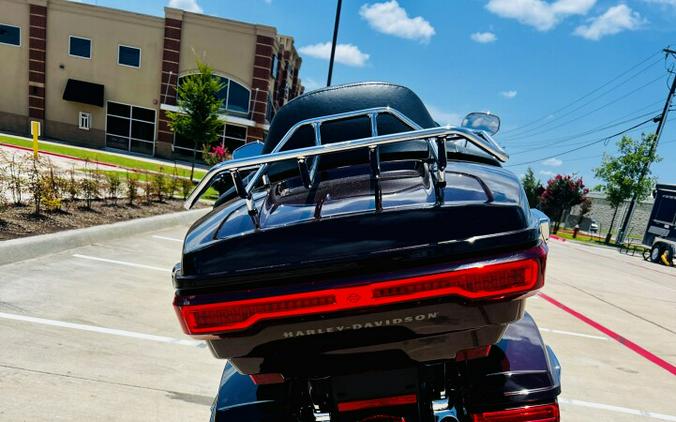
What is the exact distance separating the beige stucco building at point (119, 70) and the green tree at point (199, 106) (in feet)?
24.1

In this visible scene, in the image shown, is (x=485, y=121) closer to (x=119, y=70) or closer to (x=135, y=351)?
(x=135, y=351)

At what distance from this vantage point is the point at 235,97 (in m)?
29.4

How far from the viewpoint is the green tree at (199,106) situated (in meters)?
20.5

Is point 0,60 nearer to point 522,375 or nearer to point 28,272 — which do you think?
point 28,272

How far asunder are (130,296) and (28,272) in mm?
1184

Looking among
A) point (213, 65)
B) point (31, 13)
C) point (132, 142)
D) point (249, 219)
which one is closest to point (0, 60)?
point (31, 13)

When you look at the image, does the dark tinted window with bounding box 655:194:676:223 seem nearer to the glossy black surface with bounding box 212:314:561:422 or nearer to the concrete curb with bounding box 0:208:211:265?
the concrete curb with bounding box 0:208:211:265

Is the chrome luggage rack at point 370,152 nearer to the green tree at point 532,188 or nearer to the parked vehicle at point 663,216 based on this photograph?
the parked vehicle at point 663,216

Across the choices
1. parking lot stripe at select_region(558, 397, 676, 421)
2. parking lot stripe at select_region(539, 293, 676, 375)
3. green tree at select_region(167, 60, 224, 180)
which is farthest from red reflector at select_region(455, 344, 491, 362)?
green tree at select_region(167, 60, 224, 180)

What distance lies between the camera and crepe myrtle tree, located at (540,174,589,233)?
38269 millimetres

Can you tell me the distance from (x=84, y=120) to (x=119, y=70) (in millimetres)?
4109

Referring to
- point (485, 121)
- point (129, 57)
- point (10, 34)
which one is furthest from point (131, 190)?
point (10, 34)

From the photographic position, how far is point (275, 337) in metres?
1.30

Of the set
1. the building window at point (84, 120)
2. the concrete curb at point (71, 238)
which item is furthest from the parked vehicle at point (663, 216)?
the building window at point (84, 120)
